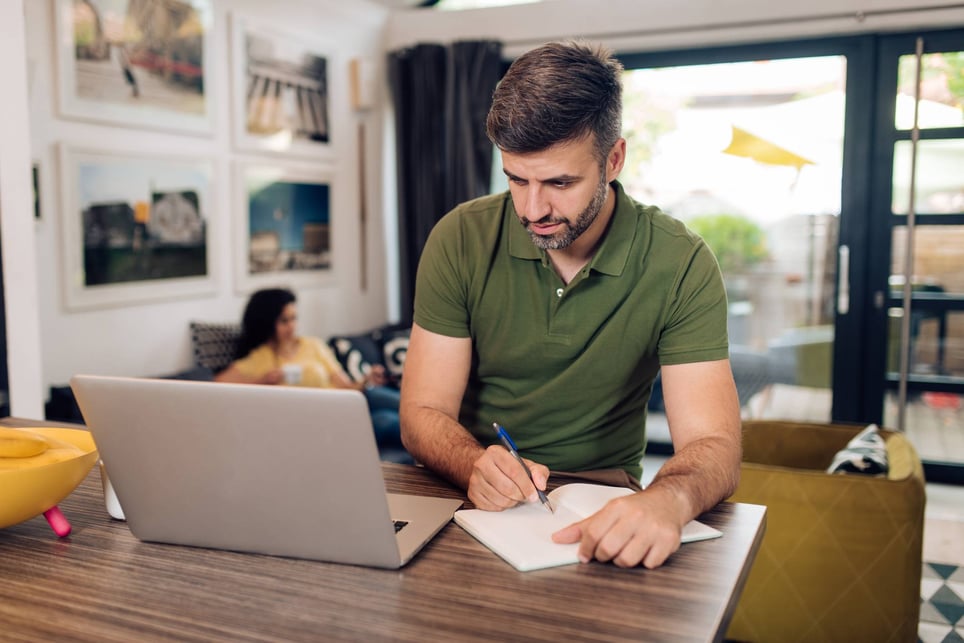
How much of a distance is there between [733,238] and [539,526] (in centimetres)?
385

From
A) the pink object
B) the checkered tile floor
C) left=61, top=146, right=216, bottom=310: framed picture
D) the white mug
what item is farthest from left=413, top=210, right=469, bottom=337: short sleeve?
the white mug

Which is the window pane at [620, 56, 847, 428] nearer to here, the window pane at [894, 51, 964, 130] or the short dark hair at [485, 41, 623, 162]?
the window pane at [894, 51, 964, 130]

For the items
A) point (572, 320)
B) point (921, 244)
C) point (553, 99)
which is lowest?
point (572, 320)

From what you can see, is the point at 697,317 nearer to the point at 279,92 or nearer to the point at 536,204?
the point at 536,204

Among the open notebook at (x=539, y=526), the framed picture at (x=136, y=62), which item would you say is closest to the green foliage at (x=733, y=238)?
the framed picture at (x=136, y=62)

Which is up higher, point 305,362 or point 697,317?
point 697,317

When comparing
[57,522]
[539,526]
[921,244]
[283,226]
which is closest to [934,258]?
[921,244]

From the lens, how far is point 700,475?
4.10ft

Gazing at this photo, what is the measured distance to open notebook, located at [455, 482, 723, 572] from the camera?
1.03 meters

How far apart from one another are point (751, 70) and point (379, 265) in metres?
2.28

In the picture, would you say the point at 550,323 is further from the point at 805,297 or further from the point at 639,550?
the point at 805,297

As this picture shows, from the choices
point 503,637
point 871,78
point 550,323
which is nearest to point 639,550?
point 503,637

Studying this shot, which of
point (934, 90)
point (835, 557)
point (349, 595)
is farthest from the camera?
point (934, 90)

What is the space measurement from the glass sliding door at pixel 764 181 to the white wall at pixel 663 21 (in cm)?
11
